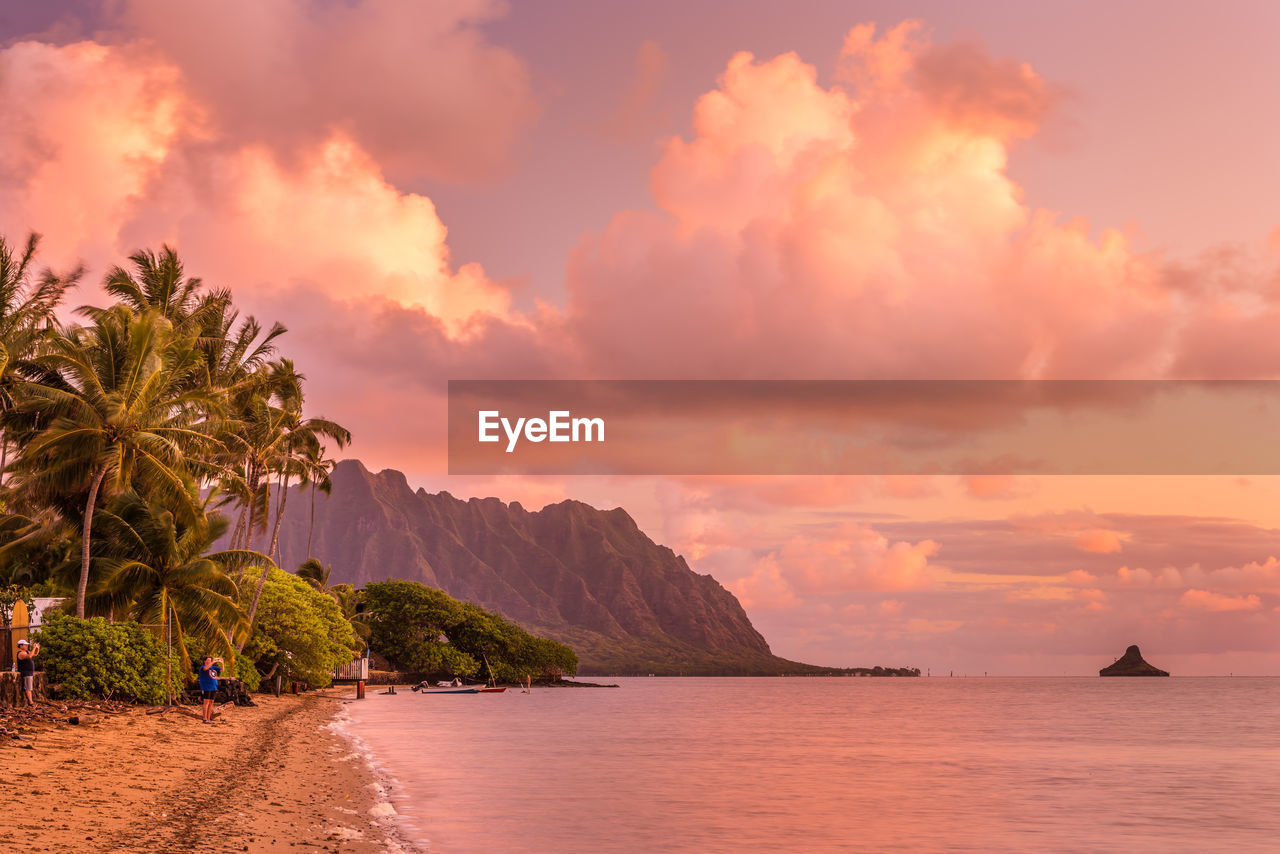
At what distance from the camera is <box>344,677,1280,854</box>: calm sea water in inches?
902

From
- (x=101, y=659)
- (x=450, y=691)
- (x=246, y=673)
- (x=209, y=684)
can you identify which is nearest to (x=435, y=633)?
(x=450, y=691)

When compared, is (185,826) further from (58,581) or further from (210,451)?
(58,581)

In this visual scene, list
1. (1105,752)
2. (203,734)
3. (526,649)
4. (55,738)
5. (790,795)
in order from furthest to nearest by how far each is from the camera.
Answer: (526,649), (1105,752), (203,734), (790,795), (55,738)

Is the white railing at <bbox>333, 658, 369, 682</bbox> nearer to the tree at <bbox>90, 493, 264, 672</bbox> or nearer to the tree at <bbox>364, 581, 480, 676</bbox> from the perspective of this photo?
the tree at <bbox>364, 581, 480, 676</bbox>

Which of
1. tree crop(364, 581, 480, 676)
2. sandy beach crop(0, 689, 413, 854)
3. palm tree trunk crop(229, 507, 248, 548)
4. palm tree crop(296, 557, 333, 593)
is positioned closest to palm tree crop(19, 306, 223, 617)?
sandy beach crop(0, 689, 413, 854)

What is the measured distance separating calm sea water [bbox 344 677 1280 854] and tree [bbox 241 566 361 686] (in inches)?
306

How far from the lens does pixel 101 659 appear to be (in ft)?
110

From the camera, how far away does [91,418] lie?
34.0m

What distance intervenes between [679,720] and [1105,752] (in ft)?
108

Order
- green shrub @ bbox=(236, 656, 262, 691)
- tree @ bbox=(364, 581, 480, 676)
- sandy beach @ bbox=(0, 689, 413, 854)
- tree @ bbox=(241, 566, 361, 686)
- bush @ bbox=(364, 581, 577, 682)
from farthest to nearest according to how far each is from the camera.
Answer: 1. bush @ bbox=(364, 581, 577, 682)
2. tree @ bbox=(364, 581, 480, 676)
3. tree @ bbox=(241, 566, 361, 686)
4. green shrub @ bbox=(236, 656, 262, 691)
5. sandy beach @ bbox=(0, 689, 413, 854)

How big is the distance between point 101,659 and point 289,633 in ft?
110

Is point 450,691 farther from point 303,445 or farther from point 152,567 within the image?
point 152,567

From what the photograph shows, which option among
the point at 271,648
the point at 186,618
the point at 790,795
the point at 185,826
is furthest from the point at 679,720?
the point at 185,826

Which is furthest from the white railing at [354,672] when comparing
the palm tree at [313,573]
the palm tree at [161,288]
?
the palm tree at [161,288]
